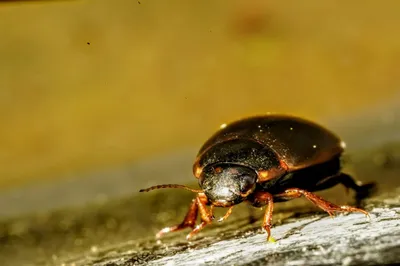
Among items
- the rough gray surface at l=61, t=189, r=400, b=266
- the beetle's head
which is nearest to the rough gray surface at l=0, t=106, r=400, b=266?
the rough gray surface at l=61, t=189, r=400, b=266

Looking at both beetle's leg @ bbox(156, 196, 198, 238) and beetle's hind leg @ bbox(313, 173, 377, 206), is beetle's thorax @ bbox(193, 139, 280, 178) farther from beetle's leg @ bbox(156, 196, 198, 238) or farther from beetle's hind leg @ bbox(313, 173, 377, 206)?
beetle's hind leg @ bbox(313, 173, 377, 206)

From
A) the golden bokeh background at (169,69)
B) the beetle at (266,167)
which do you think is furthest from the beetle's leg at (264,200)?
the golden bokeh background at (169,69)

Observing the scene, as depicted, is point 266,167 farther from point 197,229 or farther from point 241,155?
point 197,229

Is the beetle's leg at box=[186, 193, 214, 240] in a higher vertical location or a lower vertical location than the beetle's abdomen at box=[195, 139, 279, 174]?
lower

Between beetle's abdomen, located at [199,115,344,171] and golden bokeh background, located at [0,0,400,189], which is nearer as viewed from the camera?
beetle's abdomen, located at [199,115,344,171]

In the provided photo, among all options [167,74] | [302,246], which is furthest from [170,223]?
[167,74]

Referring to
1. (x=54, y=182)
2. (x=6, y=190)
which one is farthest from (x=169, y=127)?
(x=6, y=190)
